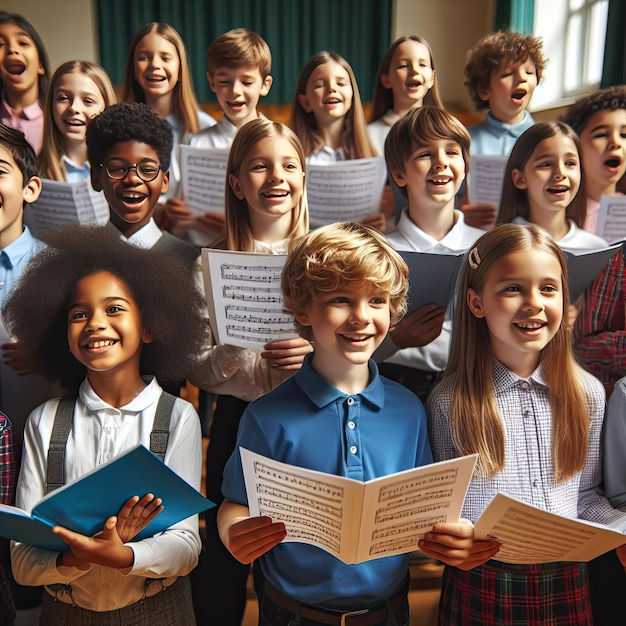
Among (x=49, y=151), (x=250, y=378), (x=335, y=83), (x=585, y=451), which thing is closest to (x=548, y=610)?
(x=585, y=451)

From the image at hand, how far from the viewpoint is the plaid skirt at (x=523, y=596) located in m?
1.40

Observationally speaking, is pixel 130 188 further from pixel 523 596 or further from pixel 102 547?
pixel 523 596

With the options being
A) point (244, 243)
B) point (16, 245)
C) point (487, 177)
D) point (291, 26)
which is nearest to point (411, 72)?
point (487, 177)

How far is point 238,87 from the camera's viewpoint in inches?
89.7

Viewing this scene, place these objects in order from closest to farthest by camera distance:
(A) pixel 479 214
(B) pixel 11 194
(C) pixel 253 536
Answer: (C) pixel 253 536
(B) pixel 11 194
(A) pixel 479 214

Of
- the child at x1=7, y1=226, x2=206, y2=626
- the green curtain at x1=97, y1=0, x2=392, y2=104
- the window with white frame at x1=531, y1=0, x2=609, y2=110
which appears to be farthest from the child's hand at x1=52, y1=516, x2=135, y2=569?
the green curtain at x1=97, y1=0, x2=392, y2=104

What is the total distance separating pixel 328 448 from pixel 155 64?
1.56 metres

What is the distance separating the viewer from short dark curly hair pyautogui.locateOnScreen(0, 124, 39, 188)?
5.56 feet

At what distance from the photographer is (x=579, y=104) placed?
2.15 m

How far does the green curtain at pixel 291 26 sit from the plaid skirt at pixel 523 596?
6.48m

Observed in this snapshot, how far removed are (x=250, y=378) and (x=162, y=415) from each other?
1.07 ft

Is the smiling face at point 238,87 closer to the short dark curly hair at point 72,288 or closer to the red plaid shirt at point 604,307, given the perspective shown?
the short dark curly hair at point 72,288

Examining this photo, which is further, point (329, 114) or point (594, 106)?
point (329, 114)

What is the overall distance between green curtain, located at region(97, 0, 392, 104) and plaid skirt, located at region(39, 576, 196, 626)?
6.54m
